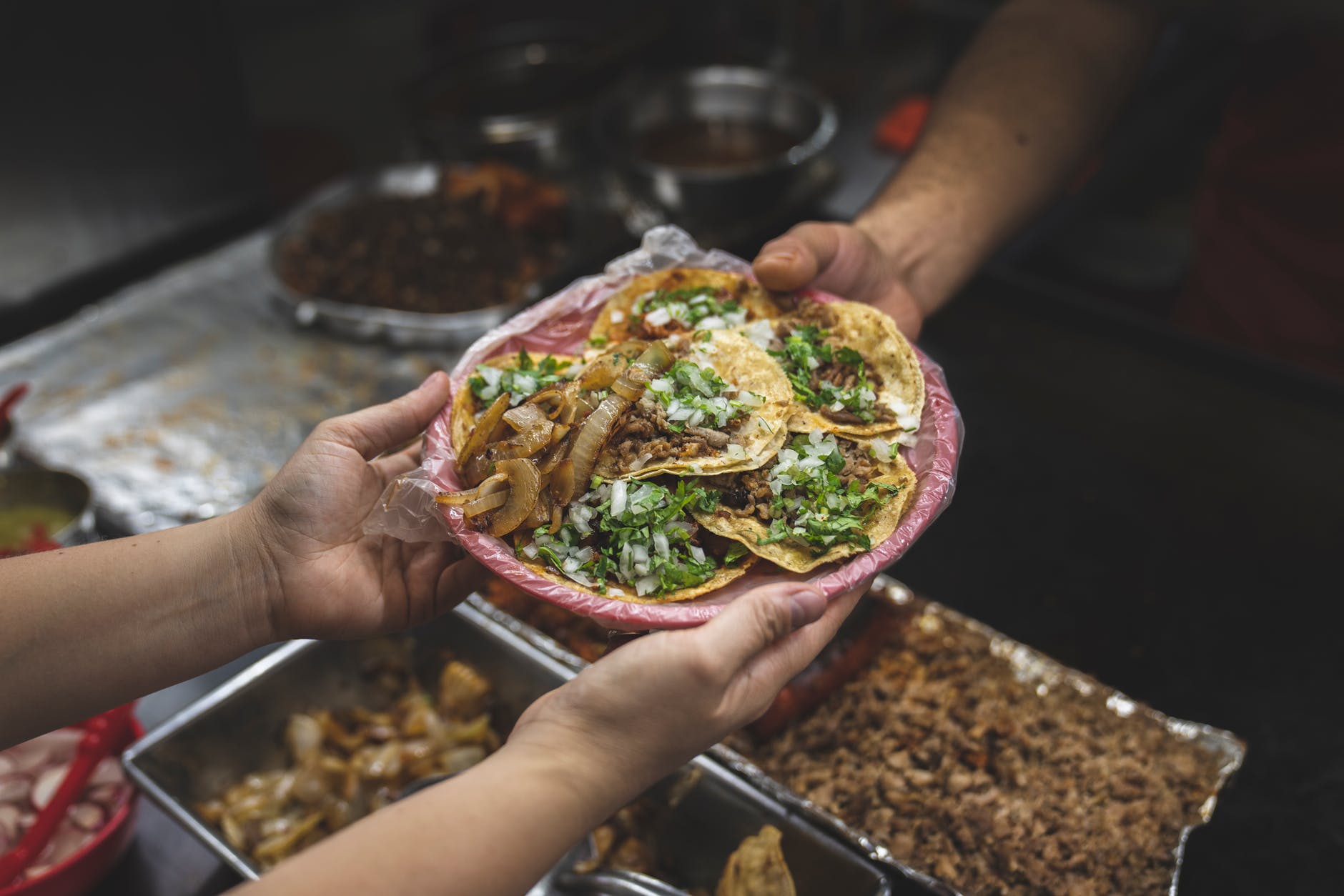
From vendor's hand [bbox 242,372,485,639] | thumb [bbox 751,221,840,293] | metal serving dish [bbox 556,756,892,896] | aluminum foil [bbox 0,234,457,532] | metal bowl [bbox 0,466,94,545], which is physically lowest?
metal serving dish [bbox 556,756,892,896]

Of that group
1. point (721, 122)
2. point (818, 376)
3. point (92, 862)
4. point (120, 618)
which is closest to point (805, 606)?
point (818, 376)

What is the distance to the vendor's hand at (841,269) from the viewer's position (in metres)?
2.03

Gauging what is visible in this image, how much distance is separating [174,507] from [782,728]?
83.4 inches

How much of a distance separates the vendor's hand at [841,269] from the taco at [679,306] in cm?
7

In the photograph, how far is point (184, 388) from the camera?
3.35 metres

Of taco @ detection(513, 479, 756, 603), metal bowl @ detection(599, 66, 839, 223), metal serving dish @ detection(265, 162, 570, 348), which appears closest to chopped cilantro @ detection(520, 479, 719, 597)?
taco @ detection(513, 479, 756, 603)

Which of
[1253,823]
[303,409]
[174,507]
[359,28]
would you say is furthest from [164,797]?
[359,28]

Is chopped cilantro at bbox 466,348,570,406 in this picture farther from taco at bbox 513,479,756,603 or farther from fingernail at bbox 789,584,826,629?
fingernail at bbox 789,584,826,629

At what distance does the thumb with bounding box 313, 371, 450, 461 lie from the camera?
1771 millimetres

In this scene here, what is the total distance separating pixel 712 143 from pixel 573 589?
124 inches

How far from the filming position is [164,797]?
1797 millimetres

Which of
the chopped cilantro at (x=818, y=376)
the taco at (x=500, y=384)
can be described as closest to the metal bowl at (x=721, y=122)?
the chopped cilantro at (x=818, y=376)

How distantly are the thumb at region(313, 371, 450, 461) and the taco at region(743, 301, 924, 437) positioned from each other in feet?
2.35

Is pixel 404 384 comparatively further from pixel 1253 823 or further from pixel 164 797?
pixel 1253 823
